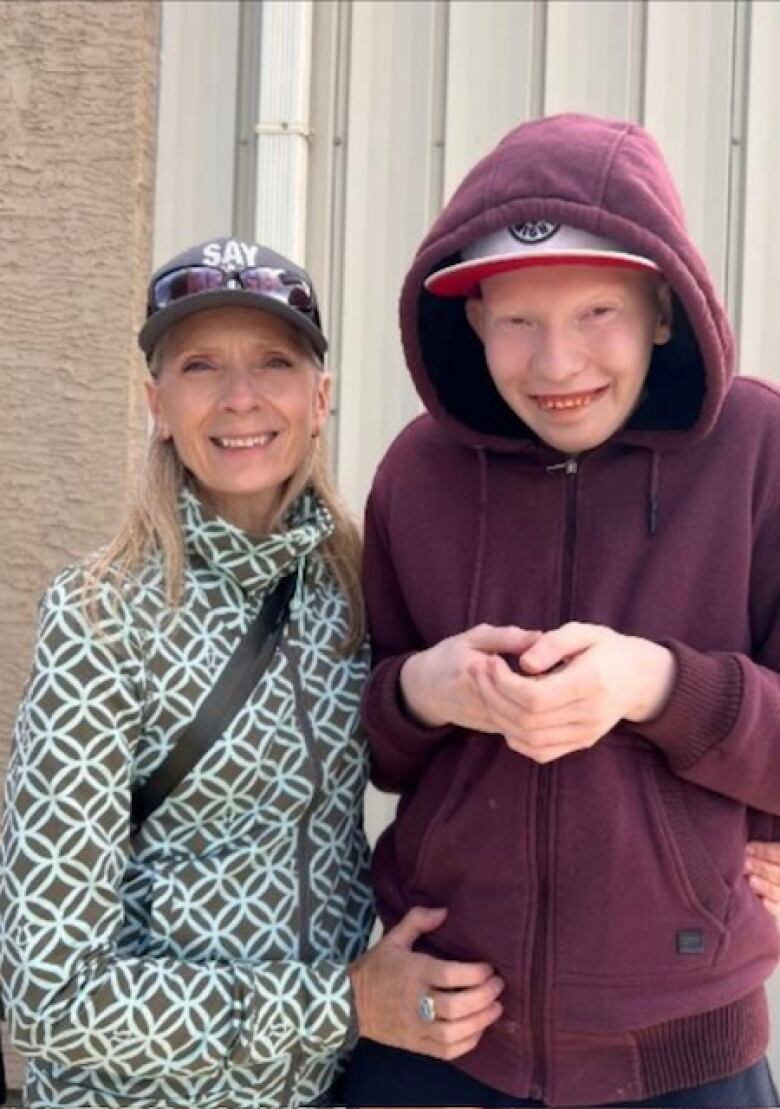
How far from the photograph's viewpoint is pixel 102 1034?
2.00 meters

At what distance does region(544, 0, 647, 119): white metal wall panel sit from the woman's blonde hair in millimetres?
1445

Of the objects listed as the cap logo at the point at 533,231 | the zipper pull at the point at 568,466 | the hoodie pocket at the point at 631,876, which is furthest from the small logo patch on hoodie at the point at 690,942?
the cap logo at the point at 533,231

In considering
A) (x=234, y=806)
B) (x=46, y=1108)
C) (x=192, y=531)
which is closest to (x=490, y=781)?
(x=234, y=806)

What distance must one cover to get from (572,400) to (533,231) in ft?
0.69

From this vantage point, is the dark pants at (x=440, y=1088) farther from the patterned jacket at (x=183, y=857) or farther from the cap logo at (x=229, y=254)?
the cap logo at (x=229, y=254)

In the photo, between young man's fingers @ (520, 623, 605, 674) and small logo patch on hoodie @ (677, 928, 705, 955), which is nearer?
young man's fingers @ (520, 623, 605, 674)

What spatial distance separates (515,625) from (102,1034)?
2.38 ft

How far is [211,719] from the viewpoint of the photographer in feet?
6.81

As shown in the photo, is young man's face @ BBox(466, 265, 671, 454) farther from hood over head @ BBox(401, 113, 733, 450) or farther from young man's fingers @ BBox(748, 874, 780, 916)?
young man's fingers @ BBox(748, 874, 780, 916)

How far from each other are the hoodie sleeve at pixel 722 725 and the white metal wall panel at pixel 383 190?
67.3 inches

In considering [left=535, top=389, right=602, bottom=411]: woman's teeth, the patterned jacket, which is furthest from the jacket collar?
[left=535, top=389, right=602, bottom=411]: woman's teeth

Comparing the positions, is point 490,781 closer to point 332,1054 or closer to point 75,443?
point 332,1054

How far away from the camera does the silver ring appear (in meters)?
1.99

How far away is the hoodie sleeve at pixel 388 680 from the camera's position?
205 centimetres
